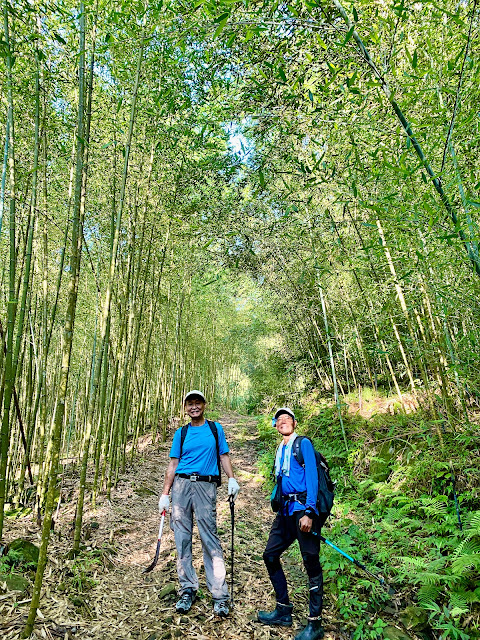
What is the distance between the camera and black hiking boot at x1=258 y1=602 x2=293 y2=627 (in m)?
2.42

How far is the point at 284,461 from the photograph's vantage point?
2.59 meters

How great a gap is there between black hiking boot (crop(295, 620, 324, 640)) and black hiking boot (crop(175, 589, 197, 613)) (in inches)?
27.3

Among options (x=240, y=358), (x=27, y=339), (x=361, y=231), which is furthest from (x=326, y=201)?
(x=240, y=358)

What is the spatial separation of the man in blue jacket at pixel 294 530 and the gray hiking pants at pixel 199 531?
322 mm

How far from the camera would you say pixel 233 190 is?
498 cm

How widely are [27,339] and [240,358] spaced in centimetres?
1678

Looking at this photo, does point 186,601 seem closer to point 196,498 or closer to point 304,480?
point 196,498

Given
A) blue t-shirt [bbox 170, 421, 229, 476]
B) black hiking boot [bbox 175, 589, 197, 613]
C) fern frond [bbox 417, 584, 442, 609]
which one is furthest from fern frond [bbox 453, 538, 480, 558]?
black hiking boot [bbox 175, 589, 197, 613]

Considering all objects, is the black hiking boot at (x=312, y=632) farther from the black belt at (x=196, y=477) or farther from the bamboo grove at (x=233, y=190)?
the bamboo grove at (x=233, y=190)

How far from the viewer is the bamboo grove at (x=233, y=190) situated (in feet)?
7.15

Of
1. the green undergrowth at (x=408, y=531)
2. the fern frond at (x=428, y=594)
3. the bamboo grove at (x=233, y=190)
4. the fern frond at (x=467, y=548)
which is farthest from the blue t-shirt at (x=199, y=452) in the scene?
the fern frond at (x=467, y=548)

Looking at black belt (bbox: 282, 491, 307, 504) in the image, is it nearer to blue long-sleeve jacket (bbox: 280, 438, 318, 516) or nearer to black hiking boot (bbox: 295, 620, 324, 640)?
blue long-sleeve jacket (bbox: 280, 438, 318, 516)

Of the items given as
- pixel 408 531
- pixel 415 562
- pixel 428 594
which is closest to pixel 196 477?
pixel 415 562

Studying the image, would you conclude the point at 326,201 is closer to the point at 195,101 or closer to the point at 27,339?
the point at 195,101
